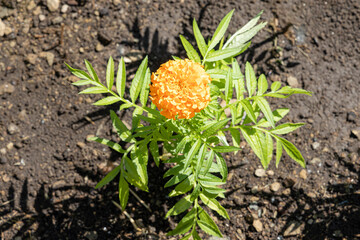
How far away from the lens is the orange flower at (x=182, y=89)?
1.62m

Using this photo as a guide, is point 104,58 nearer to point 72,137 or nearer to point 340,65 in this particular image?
point 72,137

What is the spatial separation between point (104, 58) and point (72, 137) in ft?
2.64

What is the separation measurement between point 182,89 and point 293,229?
184 centimetres

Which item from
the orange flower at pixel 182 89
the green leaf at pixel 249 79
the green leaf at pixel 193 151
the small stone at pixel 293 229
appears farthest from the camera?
the small stone at pixel 293 229

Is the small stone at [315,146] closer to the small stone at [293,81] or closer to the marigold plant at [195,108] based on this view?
the small stone at [293,81]

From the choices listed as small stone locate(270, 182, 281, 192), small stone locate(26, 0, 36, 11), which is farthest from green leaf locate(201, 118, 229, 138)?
small stone locate(26, 0, 36, 11)

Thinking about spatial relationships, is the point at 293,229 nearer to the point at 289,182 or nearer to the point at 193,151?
the point at 289,182

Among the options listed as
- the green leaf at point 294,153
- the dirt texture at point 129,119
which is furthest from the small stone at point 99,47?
the green leaf at point 294,153

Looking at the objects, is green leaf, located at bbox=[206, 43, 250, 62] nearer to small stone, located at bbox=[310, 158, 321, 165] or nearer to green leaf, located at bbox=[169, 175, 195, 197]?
green leaf, located at bbox=[169, 175, 195, 197]

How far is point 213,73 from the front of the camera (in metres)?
1.93

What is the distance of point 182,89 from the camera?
5.38 feet

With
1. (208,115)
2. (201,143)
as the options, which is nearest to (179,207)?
(201,143)

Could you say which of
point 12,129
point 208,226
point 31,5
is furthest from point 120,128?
point 31,5

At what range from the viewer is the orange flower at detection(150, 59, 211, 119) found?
1623 mm
